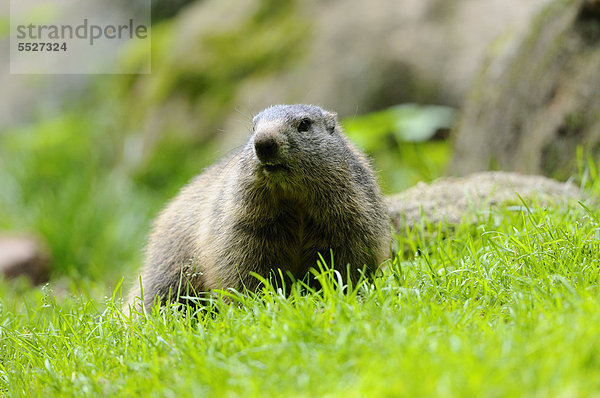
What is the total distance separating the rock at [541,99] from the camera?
6.03 m

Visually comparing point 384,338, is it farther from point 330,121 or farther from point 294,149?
point 330,121

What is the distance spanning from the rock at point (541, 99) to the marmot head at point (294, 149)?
2672 millimetres

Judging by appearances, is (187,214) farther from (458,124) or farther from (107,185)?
(107,185)

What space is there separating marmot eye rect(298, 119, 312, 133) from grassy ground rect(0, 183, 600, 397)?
1.05m

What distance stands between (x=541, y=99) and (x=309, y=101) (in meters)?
3.65

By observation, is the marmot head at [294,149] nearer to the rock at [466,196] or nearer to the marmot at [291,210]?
the marmot at [291,210]

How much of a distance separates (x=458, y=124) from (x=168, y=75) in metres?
5.27

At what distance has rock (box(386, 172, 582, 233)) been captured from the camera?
16.9ft

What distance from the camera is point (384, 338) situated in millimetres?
2807


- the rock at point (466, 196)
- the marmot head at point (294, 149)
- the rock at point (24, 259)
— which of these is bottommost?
the rock at point (24, 259)

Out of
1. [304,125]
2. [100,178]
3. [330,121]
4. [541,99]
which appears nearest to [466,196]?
[330,121]

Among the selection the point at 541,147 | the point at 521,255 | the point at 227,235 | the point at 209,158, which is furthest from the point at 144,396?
the point at 209,158

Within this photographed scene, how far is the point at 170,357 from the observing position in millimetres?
3129

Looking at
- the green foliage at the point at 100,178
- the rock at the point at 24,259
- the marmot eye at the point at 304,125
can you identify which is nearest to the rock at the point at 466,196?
the marmot eye at the point at 304,125
